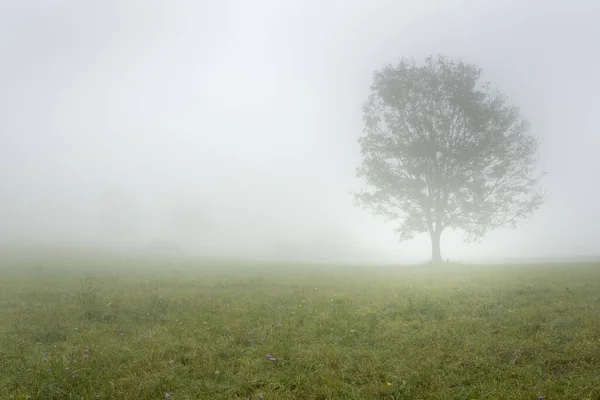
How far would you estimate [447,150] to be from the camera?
107 feet

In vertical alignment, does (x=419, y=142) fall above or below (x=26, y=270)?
above

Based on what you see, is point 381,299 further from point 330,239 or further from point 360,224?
point 360,224

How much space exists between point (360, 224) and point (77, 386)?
183 meters

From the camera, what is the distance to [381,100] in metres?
36.4

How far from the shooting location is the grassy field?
22.3 feet

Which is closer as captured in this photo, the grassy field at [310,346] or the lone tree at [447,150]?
the grassy field at [310,346]

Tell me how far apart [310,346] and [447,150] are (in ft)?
92.1

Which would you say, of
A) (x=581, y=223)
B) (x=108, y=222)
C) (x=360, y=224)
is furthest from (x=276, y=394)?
(x=581, y=223)

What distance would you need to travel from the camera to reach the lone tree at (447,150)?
32.9 metres

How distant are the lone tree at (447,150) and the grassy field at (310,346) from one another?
61.1 ft

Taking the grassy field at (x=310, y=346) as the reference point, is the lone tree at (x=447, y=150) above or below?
above

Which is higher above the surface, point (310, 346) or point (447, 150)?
point (447, 150)

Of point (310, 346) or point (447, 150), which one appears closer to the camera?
point (310, 346)

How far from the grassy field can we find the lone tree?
61.1 feet
